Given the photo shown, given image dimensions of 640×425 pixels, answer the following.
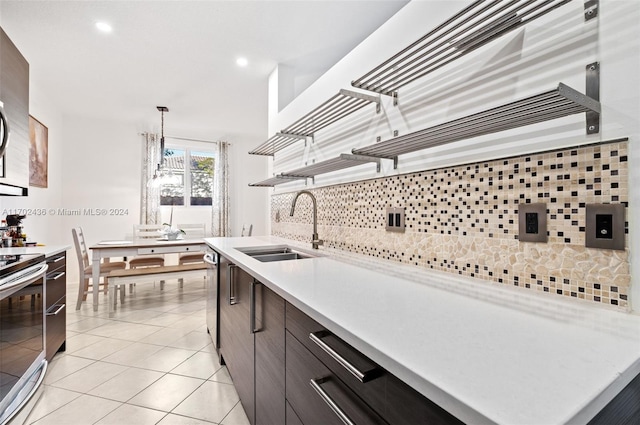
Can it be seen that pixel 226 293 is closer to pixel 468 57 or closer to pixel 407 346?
pixel 407 346

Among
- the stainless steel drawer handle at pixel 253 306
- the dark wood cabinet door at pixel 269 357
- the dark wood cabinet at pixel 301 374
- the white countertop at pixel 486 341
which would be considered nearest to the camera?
the white countertop at pixel 486 341

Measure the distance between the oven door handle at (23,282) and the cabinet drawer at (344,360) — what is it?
1395mm

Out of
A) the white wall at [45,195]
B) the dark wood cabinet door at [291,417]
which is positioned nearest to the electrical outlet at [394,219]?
the dark wood cabinet door at [291,417]

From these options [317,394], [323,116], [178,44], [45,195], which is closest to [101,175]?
[45,195]

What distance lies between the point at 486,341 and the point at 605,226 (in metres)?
0.51

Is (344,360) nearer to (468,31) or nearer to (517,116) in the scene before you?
(517,116)

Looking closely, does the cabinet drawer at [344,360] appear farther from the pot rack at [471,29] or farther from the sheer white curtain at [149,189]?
the sheer white curtain at [149,189]

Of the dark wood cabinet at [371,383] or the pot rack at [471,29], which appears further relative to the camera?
the pot rack at [471,29]

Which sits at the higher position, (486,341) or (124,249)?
(486,341)

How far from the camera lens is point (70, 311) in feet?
11.1

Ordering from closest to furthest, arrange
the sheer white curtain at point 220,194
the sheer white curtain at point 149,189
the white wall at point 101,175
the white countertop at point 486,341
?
the white countertop at point 486,341 < the white wall at point 101,175 < the sheer white curtain at point 149,189 < the sheer white curtain at point 220,194

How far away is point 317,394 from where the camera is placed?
0.81 m

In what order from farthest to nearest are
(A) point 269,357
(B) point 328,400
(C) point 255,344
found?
(C) point 255,344 → (A) point 269,357 → (B) point 328,400

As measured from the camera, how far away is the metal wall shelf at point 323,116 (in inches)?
65.0
